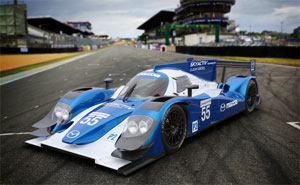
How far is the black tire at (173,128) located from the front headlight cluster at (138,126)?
0.24m

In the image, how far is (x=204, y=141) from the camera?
457 centimetres

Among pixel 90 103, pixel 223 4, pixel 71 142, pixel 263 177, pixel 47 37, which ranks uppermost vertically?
pixel 223 4

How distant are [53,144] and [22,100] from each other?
565 centimetres

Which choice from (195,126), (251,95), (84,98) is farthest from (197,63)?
(84,98)

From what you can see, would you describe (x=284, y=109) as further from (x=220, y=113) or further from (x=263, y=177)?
(x=263, y=177)

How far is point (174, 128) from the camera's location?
4.08 metres

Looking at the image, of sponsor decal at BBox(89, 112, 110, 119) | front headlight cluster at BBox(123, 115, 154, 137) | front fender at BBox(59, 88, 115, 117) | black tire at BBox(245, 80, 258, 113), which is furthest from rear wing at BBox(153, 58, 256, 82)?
front headlight cluster at BBox(123, 115, 154, 137)

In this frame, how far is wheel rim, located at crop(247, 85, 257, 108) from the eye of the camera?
6531 mm

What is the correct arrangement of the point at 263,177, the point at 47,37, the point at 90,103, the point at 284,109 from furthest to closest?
the point at 47,37 < the point at 284,109 < the point at 90,103 < the point at 263,177

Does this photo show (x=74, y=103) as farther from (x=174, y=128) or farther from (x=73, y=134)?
(x=174, y=128)

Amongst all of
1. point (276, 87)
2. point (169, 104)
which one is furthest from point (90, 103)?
point (276, 87)

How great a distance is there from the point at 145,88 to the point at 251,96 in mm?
3275

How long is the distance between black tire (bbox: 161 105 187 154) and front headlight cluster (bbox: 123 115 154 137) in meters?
0.24

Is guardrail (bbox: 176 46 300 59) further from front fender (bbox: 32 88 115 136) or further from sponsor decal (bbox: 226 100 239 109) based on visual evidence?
front fender (bbox: 32 88 115 136)
